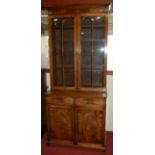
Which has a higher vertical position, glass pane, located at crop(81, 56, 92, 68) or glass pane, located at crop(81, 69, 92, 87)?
glass pane, located at crop(81, 56, 92, 68)

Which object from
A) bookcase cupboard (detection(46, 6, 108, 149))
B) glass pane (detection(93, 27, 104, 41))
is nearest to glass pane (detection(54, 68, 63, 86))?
bookcase cupboard (detection(46, 6, 108, 149))

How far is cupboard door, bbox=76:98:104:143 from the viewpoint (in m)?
2.67

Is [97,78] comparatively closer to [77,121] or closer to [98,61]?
[98,61]

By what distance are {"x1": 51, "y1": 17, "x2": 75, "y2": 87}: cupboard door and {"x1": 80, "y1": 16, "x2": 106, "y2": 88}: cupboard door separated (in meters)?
0.18

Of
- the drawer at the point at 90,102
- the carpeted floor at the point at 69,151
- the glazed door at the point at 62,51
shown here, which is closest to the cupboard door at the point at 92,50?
the glazed door at the point at 62,51

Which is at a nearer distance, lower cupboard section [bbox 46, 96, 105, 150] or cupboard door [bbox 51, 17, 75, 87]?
lower cupboard section [bbox 46, 96, 105, 150]

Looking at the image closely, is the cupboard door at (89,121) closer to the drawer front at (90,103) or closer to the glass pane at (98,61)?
the drawer front at (90,103)

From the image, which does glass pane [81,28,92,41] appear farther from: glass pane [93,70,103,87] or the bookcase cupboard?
glass pane [93,70,103,87]

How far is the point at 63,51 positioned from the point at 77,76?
1.53 feet

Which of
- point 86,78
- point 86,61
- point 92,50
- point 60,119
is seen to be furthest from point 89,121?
point 92,50

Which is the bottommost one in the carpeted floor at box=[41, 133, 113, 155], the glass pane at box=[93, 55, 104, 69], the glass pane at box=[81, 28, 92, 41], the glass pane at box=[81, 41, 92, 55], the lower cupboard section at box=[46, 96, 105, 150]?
the carpeted floor at box=[41, 133, 113, 155]
